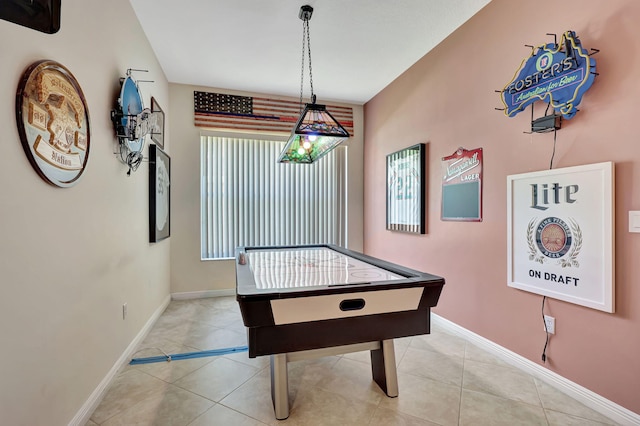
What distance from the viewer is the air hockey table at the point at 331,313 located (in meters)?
1.63

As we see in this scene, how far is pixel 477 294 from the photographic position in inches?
114

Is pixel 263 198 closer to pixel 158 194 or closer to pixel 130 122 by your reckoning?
pixel 158 194

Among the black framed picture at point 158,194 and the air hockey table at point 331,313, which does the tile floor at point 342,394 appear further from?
the black framed picture at point 158,194

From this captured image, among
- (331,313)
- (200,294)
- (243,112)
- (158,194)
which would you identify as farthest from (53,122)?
(200,294)

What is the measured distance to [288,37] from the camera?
3.21 metres

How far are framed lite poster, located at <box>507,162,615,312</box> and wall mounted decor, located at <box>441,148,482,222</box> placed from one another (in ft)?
1.25

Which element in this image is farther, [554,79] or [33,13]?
[554,79]

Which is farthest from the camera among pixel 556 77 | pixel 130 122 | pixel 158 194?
pixel 158 194

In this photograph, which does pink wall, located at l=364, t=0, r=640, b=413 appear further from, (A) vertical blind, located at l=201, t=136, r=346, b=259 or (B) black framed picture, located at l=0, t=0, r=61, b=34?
(B) black framed picture, located at l=0, t=0, r=61, b=34

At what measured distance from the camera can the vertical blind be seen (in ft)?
15.1

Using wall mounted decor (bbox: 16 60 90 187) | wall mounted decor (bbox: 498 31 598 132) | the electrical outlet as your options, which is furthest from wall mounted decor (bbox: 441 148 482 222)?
wall mounted decor (bbox: 16 60 90 187)

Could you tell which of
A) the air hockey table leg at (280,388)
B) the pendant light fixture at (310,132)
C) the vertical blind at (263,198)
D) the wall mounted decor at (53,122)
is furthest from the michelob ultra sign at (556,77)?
the vertical blind at (263,198)

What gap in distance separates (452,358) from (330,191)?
3.16 m

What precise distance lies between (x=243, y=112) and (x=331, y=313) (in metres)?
3.79
